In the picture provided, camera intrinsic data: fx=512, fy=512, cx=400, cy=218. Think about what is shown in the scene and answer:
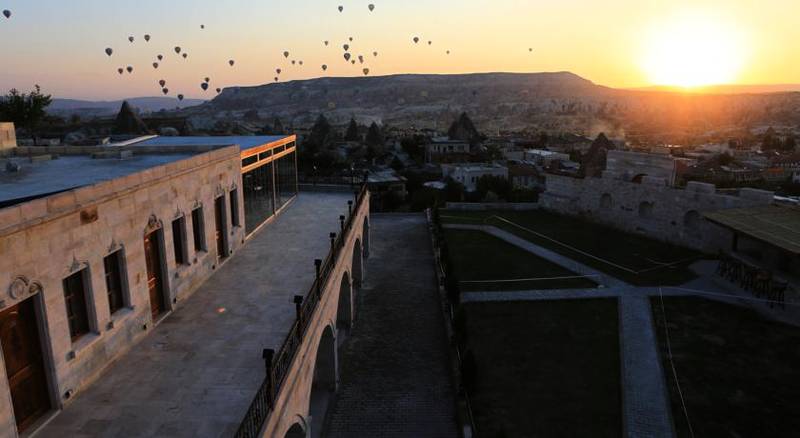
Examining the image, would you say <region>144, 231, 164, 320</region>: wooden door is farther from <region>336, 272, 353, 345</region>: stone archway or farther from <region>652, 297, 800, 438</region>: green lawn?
<region>652, 297, 800, 438</region>: green lawn

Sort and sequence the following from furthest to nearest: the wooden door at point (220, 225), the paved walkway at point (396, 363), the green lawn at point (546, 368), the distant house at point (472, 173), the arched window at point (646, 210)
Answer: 1. the distant house at point (472, 173)
2. the arched window at point (646, 210)
3. the wooden door at point (220, 225)
4. the paved walkway at point (396, 363)
5. the green lawn at point (546, 368)

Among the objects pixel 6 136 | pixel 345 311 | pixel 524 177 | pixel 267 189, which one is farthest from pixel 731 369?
pixel 524 177

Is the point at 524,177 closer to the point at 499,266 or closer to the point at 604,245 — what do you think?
the point at 604,245

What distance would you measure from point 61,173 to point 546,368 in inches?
570

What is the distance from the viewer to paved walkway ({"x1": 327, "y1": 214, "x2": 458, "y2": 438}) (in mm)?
14094

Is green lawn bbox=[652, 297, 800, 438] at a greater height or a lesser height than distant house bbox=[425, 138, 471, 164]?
lesser

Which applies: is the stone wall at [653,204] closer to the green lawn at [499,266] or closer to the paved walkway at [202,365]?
the green lawn at [499,266]

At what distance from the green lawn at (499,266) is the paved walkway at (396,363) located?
2.05 metres

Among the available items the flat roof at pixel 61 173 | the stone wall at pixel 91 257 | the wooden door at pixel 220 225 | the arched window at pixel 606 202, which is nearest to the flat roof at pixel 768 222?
the arched window at pixel 606 202

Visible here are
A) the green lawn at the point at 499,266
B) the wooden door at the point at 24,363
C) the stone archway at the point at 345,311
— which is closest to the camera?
the wooden door at the point at 24,363

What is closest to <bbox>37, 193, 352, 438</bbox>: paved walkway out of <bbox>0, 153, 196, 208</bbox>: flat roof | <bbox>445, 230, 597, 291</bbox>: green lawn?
<bbox>0, 153, 196, 208</bbox>: flat roof

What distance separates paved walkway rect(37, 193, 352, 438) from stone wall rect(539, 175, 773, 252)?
76.4 feet

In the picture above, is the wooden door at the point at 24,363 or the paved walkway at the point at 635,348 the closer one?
the wooden door at the point at 24,363

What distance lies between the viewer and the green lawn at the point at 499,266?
24031mm
